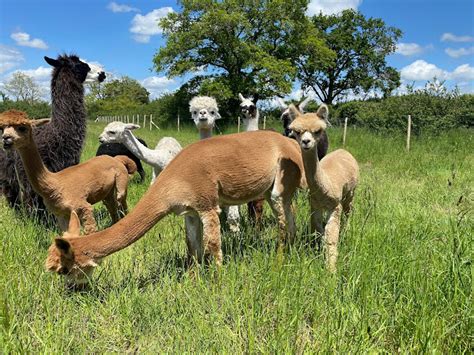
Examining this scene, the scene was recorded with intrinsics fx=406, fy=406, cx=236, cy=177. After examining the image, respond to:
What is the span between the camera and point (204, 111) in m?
5.53

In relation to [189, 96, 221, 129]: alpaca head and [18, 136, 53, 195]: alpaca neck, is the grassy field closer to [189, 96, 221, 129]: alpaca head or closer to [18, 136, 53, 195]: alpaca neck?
[18, 136, 53, 195]: alpaca neck

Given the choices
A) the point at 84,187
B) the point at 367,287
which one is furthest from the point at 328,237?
the point at 84,187

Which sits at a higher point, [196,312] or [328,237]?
[328,237]

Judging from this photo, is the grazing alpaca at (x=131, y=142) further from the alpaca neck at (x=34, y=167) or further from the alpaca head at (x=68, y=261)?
the alpaca head at (x=68, y=261)

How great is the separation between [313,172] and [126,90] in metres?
77.9

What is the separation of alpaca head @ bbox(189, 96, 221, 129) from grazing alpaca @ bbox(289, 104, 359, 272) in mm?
1790

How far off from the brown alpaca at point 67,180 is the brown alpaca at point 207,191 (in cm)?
96

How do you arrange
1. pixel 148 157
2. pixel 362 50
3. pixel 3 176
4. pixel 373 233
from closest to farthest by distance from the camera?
pixel 373 233 < pixel 3 176 < pixel 148 157 < pixel 362 50

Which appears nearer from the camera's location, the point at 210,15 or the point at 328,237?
the point at 328,237

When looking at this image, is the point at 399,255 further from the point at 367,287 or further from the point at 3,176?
the point at 3,176

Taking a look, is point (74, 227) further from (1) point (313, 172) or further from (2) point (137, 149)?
(2) point (137, 149)

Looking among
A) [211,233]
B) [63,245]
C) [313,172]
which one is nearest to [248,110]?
[313,172]

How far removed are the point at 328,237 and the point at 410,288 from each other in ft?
3.31

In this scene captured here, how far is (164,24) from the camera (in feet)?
108
